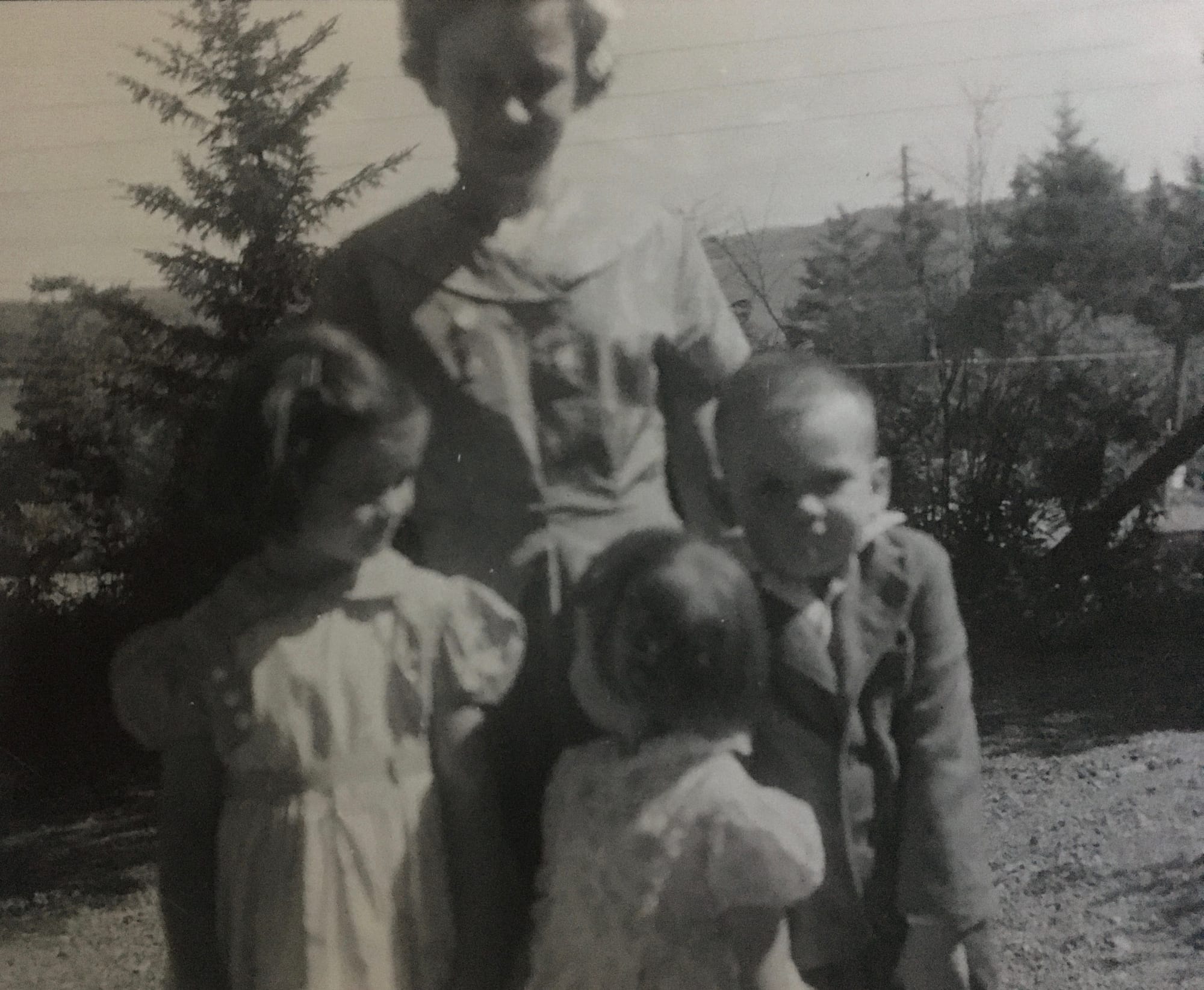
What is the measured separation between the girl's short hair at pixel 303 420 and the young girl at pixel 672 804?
0.64ft

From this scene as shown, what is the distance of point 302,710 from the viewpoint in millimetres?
928

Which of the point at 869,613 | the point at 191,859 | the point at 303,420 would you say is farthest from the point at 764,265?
the point at 191,859

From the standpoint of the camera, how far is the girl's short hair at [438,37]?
951mm

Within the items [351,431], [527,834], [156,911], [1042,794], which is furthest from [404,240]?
[1042,794]

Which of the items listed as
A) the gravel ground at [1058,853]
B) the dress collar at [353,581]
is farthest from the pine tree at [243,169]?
the gravel ground at [1058,853]

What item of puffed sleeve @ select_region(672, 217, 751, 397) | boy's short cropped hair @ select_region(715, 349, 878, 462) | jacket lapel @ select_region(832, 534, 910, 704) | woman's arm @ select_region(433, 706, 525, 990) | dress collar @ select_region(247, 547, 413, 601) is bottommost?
woman's arm @ select_region(433, 706, 525, 990)

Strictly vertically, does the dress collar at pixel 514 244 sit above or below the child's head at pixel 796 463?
above

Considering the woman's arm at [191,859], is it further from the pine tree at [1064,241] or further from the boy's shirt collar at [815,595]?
the pine tree at [1064,241]

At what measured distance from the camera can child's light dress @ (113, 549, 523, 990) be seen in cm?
93

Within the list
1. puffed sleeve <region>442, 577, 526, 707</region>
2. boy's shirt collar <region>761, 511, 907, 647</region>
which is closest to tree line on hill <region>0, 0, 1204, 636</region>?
boy's shirt collar <region>761, 511, 907, 647</region>

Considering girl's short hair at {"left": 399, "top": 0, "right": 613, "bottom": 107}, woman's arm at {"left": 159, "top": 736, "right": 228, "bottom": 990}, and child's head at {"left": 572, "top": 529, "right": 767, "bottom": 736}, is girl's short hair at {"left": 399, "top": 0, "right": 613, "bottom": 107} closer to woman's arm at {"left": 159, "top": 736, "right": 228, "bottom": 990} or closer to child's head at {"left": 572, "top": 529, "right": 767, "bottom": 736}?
child's head at {"left": 572, "top": 529, "right": 767, "bottom": 736}

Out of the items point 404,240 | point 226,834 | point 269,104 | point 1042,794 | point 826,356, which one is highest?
point 269,104

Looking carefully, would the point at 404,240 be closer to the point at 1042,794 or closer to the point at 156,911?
the point at 156,911

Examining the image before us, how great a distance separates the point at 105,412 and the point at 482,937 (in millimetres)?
556
